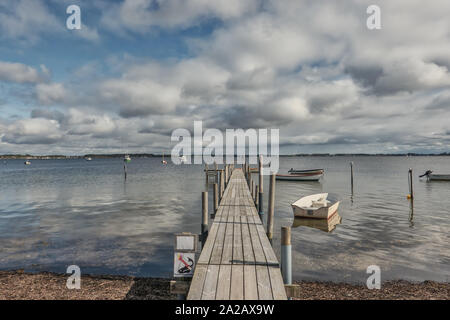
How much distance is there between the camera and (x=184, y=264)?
648cm

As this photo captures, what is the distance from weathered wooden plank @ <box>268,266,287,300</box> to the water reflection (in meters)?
11.1

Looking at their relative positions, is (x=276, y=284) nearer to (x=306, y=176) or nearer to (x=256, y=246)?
(x=256, y=246)

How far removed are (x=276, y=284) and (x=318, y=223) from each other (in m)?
12.7

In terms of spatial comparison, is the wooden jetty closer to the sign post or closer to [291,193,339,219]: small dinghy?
the sign post

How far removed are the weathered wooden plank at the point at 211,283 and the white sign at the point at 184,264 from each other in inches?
17.1

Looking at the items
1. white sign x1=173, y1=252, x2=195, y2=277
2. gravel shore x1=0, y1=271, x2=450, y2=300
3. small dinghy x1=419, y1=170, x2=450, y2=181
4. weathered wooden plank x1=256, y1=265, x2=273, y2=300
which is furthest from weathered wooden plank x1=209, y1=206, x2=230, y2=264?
small dinghy x1=419, y1=170, x2=450, y2=181

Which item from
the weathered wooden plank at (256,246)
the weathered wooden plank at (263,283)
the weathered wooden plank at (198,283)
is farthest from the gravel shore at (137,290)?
the weathered wooden plank at (263,283)

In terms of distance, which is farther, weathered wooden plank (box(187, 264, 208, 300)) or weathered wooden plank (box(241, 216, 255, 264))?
weathered wooden plank (box(241, 216, 255, 264))

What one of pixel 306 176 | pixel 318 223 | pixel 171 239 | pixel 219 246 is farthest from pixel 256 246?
pixel 306 176

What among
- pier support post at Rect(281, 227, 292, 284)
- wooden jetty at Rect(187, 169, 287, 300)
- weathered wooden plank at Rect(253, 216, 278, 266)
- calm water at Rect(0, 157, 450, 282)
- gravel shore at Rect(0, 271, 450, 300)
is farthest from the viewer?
calm water at Rect(0, 157, 450, 282)

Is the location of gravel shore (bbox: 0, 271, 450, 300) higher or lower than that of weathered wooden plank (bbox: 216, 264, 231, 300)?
lower

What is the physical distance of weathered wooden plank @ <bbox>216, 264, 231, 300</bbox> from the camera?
218 inches
